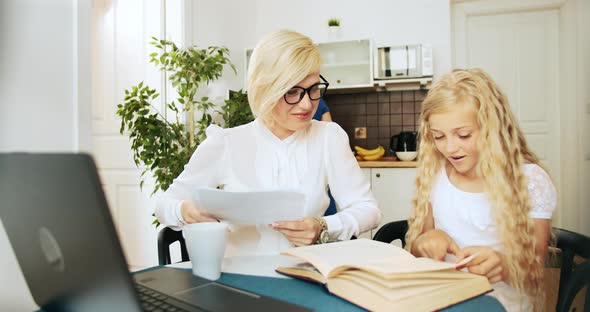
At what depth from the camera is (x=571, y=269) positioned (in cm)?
104

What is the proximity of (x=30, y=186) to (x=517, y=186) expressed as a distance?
0.96 m

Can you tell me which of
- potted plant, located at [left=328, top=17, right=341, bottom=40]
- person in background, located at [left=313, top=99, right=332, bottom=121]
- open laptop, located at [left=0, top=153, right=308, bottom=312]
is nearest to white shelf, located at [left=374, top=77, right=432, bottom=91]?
potted plant, located at [left=328, top=17, right=341, bottom=40]

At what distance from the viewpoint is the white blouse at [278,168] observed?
133 centimetres

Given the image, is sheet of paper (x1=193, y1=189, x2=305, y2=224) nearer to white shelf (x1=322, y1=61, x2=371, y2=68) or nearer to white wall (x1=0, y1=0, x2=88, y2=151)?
white wall (x1=0, y1=0, x2=88, y2=151)

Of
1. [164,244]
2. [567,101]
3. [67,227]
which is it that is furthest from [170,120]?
[567,101]

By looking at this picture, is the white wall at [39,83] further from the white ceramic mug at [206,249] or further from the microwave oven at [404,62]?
the microwave oven at [404,62]

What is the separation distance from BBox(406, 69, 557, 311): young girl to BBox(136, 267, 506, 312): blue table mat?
7.4 inches

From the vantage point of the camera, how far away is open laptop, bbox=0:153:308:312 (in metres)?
0.38

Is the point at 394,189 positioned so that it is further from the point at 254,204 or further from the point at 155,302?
the point at 155,302

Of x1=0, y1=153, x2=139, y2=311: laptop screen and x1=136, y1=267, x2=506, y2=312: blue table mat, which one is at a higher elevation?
x1=0, y1=153, x2=139, y2=311: laptop screen

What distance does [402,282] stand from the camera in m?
0.66

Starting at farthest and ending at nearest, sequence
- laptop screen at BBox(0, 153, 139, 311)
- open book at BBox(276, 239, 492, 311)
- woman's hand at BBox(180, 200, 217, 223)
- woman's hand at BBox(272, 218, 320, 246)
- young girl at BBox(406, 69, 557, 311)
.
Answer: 1. woman's hand at BBox(180, 200, 217, 223)
2. woman's hand at BBox(272, 218, 320, 246)
3. young girl at BBox(406, 69, 557, 311)
4. open book at BBox(276, 239, 492, 311)
5. laptop screen at BBox(0, 153, 139, 311)

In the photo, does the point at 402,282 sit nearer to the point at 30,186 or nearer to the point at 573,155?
the point at 30,186

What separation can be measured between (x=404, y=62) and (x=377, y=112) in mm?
594
